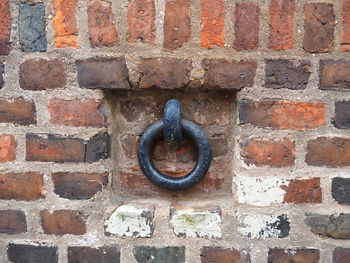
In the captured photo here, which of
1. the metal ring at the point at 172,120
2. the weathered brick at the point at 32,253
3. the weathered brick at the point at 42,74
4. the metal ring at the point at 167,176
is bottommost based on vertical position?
the weathered brick at the point at 32,253

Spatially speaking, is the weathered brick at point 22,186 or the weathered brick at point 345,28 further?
the weathered brick at point 22,186

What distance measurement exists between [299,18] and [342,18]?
0.10 metres

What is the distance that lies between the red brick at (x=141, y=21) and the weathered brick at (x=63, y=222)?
48 cm

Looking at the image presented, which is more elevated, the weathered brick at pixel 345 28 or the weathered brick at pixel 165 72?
the weathered brick at pixel 345 28

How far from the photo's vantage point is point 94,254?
3.46 feet

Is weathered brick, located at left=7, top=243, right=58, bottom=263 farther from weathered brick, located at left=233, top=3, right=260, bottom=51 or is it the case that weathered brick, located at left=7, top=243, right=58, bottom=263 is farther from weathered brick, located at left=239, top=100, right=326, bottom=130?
weathered brick, located at left=233, top=3, right=260, bottom=51

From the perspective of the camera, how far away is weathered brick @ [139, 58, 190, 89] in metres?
0.97

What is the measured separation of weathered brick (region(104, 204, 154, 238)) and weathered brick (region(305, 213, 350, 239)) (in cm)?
41

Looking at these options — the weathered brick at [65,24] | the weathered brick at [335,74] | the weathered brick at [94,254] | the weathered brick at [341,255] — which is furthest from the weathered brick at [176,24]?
the weathered brick at [341,255]

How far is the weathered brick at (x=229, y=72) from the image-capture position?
3.18 ft

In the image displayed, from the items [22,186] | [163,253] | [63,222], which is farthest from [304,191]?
[22,186]

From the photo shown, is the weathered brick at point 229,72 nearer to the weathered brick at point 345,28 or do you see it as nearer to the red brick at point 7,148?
the weathered brick at point 345,28

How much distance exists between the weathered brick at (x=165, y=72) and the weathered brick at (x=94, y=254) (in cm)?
45

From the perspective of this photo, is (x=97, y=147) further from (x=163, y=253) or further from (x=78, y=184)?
(x=163, y=253)
